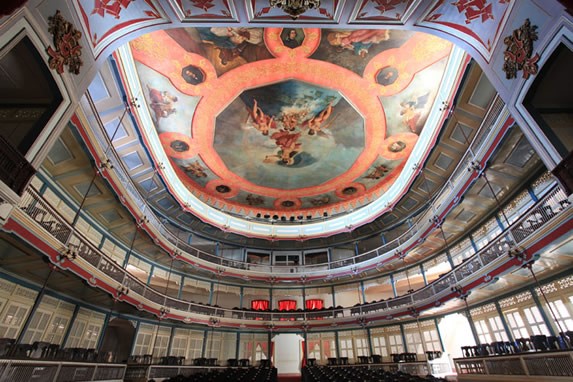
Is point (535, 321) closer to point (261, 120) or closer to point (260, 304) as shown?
point (261, 120)

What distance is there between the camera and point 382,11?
7789mm

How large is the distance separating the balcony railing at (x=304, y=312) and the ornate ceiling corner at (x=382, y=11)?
6.78 meters

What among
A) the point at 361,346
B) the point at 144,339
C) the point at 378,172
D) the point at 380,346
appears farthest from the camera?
the point at 378,172

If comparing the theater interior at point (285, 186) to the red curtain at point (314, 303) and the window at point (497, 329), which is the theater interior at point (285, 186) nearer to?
the window at point (497, 329)

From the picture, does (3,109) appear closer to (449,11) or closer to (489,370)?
(449,11)

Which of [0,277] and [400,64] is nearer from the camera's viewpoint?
[0,277]

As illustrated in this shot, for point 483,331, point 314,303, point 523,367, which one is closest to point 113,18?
point 523,367

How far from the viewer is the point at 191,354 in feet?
64.2

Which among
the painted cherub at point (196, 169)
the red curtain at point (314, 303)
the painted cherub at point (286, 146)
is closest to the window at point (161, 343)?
the painted cherub at point (196, 169)

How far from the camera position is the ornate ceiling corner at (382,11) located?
24.7 feet

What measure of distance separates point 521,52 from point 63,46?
10.1 m

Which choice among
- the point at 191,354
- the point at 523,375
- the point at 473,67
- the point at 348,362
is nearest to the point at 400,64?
the point at 473,67

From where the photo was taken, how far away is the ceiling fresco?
1403cm

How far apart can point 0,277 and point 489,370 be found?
1786cm
